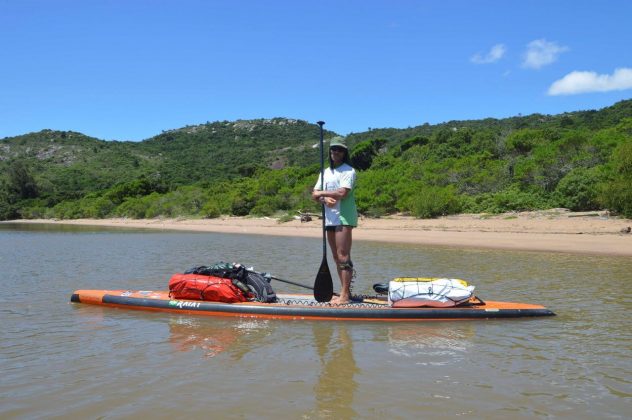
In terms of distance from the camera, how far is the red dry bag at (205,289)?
22.1ft

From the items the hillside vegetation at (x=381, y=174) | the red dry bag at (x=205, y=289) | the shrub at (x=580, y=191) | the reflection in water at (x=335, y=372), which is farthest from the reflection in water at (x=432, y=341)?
the shrub at (x=580, y=191)

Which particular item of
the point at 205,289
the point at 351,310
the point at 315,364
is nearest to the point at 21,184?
the point at 205,289

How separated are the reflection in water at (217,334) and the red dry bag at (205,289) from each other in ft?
1.23

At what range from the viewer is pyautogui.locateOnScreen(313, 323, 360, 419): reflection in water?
3.61m

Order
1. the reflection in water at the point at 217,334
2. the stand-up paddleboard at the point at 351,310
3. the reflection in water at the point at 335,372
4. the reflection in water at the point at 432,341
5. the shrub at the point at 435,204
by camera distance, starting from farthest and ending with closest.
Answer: the shrub at the point at 435,204 < the stand-up paddleboard at the point at 351,310 < the reflection in water at the point at 217,334 < the reflection in water at the point at 432,341 < the reflection in water at the point at 335,372

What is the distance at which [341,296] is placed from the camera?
6707 millimetres

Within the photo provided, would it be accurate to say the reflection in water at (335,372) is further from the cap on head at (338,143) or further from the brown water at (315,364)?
the cap on head at (338,143)

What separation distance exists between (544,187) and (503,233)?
295 inches

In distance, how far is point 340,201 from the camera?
6.40 meters

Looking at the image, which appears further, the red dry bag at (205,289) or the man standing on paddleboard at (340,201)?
the red dry bag at (205,289)

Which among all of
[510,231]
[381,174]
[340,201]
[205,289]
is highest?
[381,174]

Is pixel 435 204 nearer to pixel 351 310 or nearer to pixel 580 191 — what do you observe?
pixel 580 191

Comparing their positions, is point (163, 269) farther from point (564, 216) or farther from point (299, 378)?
point (564, 216)

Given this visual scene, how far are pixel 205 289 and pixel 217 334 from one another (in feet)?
3.91
